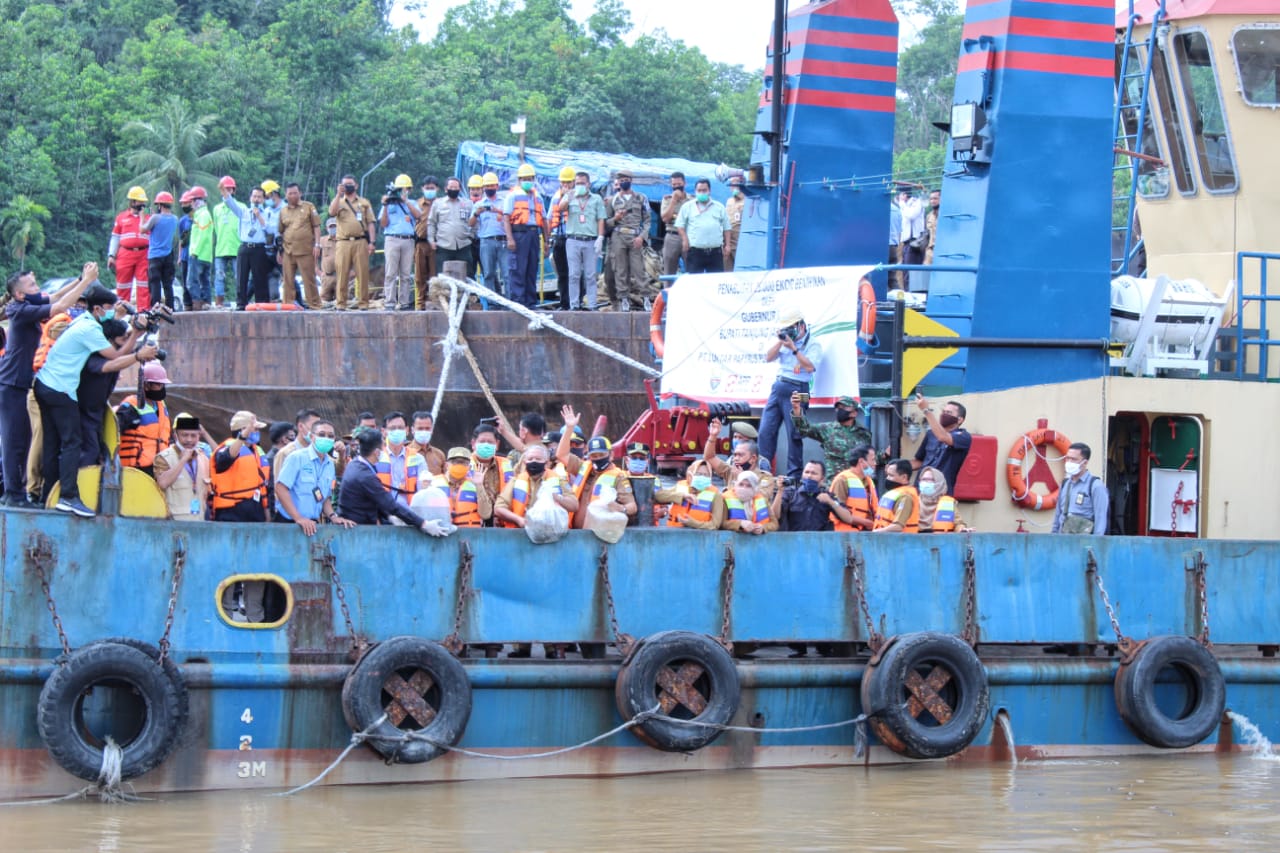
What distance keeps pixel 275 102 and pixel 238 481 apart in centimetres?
3038

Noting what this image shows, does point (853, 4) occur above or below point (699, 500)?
above

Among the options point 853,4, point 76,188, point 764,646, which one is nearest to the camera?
point 764,646

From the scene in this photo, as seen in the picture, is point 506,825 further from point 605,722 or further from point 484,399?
point 484,399

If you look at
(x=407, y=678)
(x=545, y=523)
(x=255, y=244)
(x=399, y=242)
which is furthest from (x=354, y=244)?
(x=407, y=678)

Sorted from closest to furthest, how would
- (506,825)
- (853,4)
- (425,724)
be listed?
(506,825)
(425,724)
(853,4)

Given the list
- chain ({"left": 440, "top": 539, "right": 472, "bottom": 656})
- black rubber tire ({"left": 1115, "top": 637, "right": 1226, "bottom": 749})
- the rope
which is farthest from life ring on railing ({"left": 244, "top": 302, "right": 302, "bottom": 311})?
black rubber tire ({"left": 1115, "top": 637, "right": 1226, "bottom": 749})

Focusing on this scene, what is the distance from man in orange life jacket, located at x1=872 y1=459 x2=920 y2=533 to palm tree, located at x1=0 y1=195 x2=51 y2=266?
26.4m

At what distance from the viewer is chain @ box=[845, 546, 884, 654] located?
902 cm

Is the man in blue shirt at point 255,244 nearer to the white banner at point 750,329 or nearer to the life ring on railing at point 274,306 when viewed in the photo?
the life ring on railing at point 274,306

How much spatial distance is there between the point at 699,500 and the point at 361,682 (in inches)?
82.1

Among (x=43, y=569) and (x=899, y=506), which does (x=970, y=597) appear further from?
(x=43, y=569)

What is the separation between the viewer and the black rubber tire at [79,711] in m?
7.57

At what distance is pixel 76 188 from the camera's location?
35.2 m

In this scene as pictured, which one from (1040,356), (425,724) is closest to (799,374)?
(1040,356)
